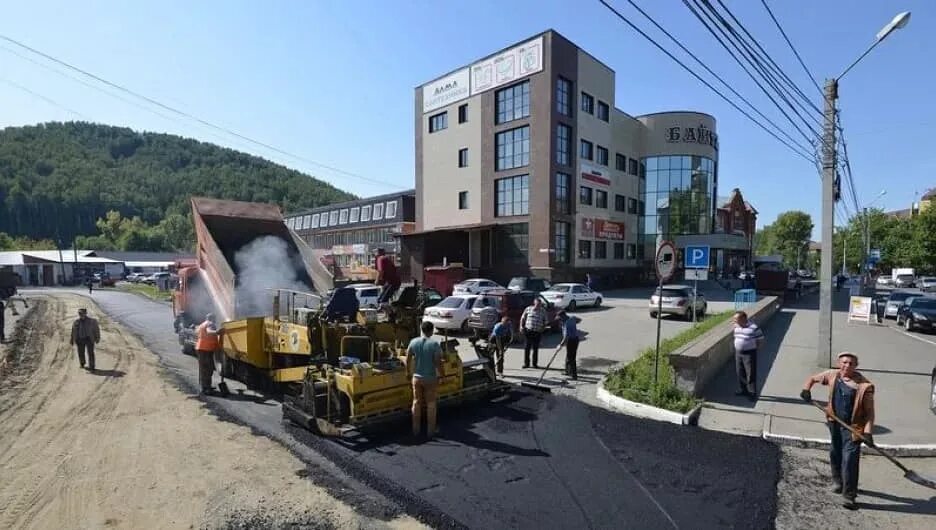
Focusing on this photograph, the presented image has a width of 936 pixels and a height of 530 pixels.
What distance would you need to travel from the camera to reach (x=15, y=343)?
15258 millimetres

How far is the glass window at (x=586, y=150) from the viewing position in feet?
127

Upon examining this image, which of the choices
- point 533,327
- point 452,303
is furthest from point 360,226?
point 533,327

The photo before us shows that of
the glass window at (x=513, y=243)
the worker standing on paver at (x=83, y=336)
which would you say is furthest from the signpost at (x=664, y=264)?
the glass window at (x=513, y=243)

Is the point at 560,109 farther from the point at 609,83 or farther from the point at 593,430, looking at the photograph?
the point at 593,430

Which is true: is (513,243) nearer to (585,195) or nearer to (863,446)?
(585,195)

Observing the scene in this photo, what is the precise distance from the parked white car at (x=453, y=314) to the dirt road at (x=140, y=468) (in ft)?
28.0

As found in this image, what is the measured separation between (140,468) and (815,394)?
10.5m

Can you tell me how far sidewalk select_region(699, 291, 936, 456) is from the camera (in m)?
6.72

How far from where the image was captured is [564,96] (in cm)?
3678

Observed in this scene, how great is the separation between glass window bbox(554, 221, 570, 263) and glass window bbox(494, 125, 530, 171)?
5.41 meters

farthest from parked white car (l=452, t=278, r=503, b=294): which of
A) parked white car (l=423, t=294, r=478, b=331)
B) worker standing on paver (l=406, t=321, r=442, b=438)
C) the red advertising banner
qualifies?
worker standing on paver (l=406, t=321, r=442, b=438)

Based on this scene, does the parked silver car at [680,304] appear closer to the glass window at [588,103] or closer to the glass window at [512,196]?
the glass window at [512,196]

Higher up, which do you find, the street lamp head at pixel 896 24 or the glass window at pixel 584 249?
the street lamp head at pixel 896 24

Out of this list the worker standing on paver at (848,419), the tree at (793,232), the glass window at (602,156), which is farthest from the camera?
the tree at (793,232)
